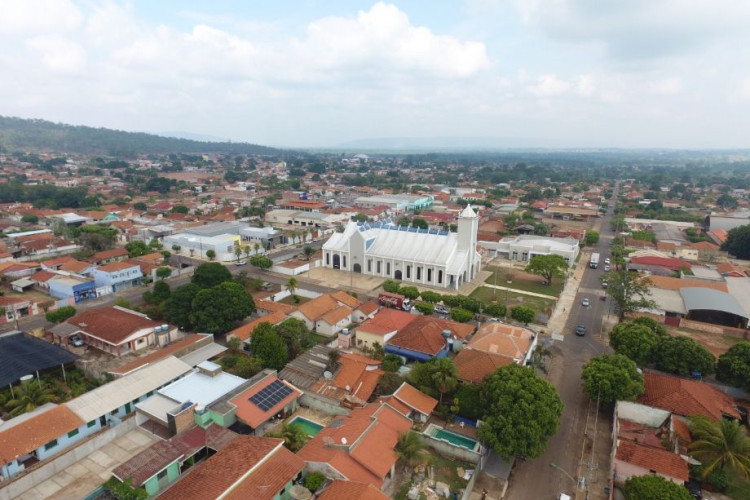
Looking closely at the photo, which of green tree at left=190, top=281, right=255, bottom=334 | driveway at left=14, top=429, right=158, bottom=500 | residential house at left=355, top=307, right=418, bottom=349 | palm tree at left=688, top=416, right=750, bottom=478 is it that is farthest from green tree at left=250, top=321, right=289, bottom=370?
palm tree at left=688, top=416, right=750, bottom=478

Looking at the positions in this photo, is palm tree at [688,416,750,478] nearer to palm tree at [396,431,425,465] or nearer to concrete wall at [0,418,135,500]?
palm tree at [396,431,425,465]

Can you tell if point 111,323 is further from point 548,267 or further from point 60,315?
point 548,267

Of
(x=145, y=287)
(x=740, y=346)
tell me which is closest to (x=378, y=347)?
(x=740, y=346)

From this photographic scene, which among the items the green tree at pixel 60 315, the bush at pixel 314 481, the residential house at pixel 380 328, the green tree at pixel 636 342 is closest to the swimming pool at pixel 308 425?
the bush at pixel 314 481

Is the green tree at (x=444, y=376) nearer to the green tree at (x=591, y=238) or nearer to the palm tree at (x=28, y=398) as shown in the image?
the palm tree at (x=28, y=398)

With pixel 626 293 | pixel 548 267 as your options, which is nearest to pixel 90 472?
pixel 626 293

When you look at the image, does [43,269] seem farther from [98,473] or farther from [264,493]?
[264,493]
